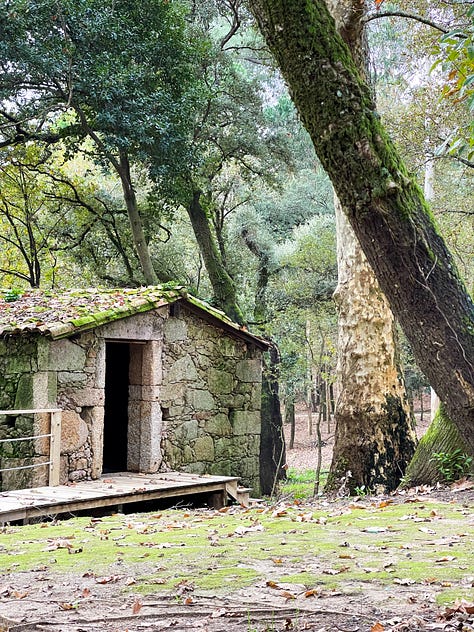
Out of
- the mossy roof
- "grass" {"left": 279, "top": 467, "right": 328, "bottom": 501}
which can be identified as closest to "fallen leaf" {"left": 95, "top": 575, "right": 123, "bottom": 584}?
the mossy roof

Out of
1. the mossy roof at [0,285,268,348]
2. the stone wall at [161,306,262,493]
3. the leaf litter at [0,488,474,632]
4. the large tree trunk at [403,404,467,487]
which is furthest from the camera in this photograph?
the stone wall at [161,306,262,493]

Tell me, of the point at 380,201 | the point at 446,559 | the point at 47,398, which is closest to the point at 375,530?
the point at 446,559

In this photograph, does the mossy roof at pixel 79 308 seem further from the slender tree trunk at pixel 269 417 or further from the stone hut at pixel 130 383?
the slender tree trunk at pixel 269 417

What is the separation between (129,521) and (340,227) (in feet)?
15.2

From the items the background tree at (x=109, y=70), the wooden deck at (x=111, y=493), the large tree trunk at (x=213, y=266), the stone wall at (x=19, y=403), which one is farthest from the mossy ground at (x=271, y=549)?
the large tree trunk at (x=213, y=266)

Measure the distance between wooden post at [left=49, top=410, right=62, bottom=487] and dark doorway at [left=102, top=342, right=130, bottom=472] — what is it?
361cm

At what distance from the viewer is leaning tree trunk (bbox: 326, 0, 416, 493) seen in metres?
9.59

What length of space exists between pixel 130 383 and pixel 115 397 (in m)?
2.03

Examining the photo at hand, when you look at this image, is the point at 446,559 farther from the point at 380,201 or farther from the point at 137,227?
the point at 137,227

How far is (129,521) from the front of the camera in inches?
312

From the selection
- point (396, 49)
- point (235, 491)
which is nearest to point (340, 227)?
point (235, 491)

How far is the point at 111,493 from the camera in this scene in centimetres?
948

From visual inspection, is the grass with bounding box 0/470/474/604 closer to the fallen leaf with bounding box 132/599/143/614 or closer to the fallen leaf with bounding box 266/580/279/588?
the fallen leaf with bounding box 266/580/279/588

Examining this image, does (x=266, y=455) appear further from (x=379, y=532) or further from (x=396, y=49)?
(x=379, y=532)
